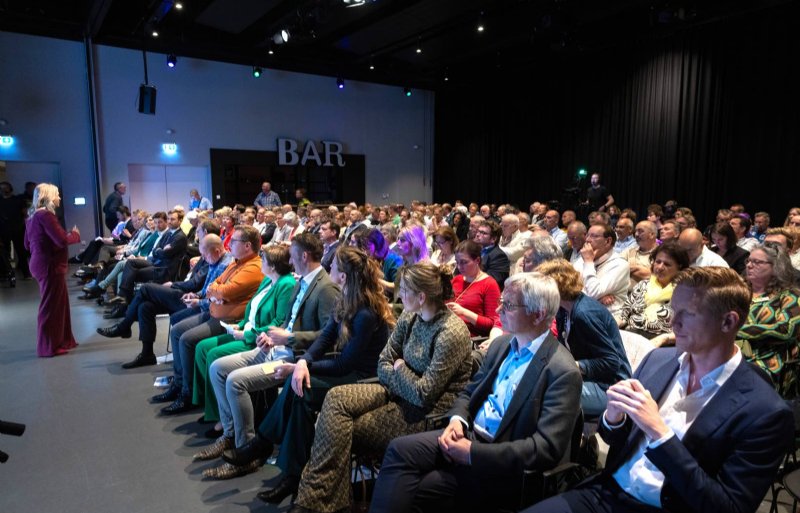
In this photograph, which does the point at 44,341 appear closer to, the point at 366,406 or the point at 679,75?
the point at 366,406

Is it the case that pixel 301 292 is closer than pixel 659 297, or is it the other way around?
pixel 301 292

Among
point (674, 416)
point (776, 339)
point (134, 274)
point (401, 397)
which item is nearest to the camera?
point (674, 416)

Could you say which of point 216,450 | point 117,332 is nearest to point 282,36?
point 117,332

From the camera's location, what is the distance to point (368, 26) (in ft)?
39.8

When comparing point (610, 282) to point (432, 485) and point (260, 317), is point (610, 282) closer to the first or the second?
point (432, 485)

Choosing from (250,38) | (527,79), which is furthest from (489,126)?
(250,38)

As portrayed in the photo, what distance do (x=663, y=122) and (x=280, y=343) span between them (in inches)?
449

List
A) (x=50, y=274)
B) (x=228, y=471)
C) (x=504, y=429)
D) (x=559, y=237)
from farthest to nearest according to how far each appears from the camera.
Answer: (x=559, y=237) < (x=50, y=274) < (x=228, y=471) < (x=504, y=429)

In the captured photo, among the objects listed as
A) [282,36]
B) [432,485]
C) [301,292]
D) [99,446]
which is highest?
[282,36]

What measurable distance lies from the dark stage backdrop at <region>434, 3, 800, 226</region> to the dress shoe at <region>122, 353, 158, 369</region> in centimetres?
1106

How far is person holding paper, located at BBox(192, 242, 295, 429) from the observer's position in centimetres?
356

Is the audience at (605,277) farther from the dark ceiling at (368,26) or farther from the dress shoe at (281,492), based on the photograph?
the dark ceiling at (368,26)

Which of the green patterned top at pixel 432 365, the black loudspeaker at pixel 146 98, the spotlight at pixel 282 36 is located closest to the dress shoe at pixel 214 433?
the green patterned top at pixel 432 365

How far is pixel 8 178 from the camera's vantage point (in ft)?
37.6
